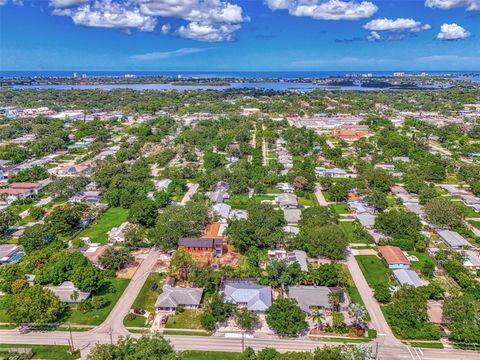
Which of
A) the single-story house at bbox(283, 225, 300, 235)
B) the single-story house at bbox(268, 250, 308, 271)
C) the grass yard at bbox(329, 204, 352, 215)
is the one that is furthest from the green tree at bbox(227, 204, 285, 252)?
the grass yard at bbox(329, 204, 352, 215)

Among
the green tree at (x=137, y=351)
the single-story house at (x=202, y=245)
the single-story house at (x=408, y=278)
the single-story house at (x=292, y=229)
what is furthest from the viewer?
the single-story house at (x=292, y=229)

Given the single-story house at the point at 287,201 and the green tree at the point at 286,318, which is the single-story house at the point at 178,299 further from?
the single-story house at the point at 287,201

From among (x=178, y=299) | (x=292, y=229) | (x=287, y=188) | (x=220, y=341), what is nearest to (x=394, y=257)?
(x=292, y=229)

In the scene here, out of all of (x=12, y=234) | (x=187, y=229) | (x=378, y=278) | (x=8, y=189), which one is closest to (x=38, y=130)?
(x=8, y=189)

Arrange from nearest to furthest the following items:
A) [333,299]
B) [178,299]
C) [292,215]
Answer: [333,299]
[178,299]
[292,215]

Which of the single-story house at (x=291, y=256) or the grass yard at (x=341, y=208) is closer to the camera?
the single-story house at (x=291, y=256)

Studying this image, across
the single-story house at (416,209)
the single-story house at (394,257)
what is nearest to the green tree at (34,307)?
the single-story house at (394,257)

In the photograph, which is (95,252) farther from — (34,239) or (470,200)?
(470,200)
